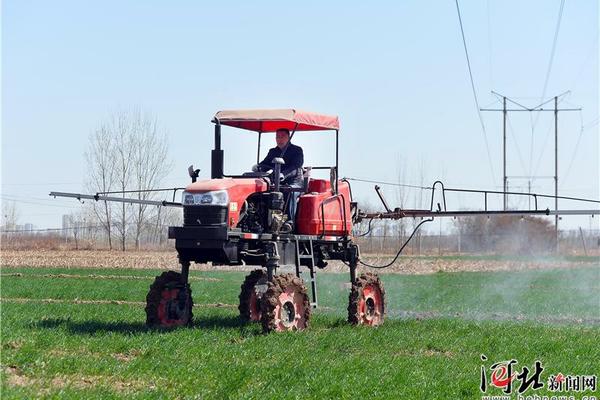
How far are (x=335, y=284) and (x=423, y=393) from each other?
24380 millimetres

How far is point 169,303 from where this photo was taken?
58.0 feet

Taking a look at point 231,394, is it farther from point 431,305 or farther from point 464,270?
point 464,270

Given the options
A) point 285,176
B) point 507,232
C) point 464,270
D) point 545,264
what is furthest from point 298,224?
point 507,232

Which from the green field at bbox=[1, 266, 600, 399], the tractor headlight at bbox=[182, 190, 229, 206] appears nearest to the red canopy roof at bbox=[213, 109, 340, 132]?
the tractor headlight at bbox=[182, 190, 229, 206]

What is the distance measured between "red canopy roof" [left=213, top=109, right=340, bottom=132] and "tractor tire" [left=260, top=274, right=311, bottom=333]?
2.93 metres

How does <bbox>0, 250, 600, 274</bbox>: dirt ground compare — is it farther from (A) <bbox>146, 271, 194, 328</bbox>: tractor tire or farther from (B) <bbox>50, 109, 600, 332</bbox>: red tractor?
(A) <bbox>146, 271, 194, 328</bbox>: tractor tire

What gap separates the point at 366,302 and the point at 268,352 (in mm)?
5163

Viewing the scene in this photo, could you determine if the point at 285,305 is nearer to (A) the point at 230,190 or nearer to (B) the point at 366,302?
(A) the point at 230,190

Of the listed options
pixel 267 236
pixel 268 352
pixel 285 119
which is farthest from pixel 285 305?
pixel 285 119

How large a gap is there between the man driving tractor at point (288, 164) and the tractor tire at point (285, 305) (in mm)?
1404

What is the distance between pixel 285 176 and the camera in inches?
712

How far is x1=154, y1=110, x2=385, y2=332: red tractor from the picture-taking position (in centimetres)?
1667

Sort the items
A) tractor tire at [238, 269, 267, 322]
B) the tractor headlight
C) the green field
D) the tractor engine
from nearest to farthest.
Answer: the green field → the tractor headlight → the tractor engine → tractor tire at [238, 269, 267, 322]

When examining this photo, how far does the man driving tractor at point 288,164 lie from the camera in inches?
715
